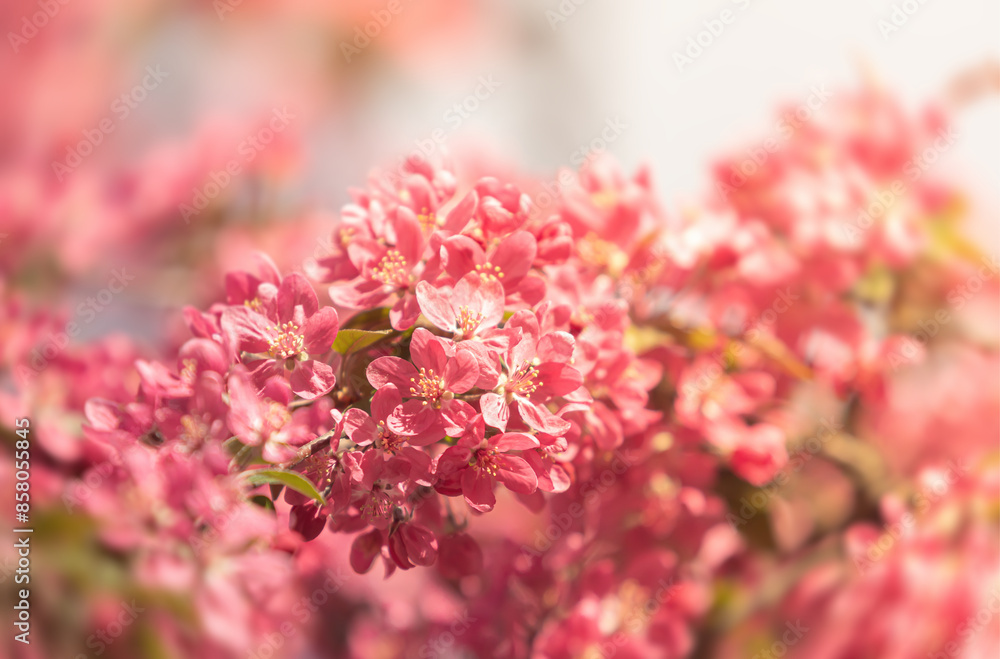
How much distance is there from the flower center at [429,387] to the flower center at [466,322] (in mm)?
27

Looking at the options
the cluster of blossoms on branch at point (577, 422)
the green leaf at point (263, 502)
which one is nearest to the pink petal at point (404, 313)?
the cluster of blossoms on branch at point (577, 422)

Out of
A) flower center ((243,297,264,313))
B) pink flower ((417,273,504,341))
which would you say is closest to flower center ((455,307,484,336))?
pink flower ((417,273,504,341))

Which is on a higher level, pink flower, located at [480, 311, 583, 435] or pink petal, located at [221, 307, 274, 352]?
pink flower, located at [480, 311, 583, 435]

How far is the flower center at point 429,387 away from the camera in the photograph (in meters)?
0.35

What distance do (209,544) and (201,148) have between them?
803 millimetres

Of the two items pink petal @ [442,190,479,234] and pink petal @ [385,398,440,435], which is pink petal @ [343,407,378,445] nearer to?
pink petal @ [385,398,440,435]

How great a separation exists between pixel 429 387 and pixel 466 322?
39 mm

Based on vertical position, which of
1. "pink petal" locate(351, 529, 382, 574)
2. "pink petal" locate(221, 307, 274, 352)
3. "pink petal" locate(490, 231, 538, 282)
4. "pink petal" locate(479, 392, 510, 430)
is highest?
"pink petal" locate(490, 231, 538, 282)

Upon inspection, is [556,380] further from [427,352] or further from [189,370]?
[189,370]

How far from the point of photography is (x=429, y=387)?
0.35 m

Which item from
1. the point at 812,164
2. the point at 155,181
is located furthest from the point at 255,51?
the point at 812,164

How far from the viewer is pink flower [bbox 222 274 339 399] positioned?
37 cm

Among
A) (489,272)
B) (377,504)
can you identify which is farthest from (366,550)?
(489,272)

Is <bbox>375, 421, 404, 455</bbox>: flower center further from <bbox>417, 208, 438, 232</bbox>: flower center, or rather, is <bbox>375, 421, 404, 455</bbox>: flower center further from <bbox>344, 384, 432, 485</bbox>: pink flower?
<bbox>417, 208, 438, 232</bbox>: flower center
